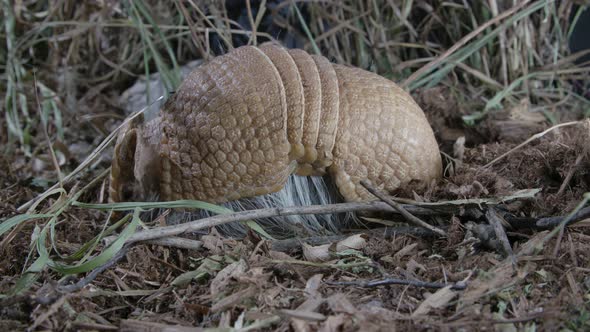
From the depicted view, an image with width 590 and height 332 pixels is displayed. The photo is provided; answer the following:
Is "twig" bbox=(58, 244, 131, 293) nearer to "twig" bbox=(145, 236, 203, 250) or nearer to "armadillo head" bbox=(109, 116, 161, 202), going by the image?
"twig" bbox=(145, 236, 203, 250)

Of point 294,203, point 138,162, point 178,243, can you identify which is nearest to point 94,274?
point 178,243

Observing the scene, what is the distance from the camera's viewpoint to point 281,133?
2.66m

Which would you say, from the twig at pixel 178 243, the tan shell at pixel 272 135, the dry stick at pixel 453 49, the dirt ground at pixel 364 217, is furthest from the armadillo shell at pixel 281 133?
the dry stick at pixel 453 49

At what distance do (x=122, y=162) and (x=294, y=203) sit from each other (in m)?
0.92

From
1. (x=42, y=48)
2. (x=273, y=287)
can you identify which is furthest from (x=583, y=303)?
(x=42, y=48)

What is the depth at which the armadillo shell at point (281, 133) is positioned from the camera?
2682 millimetres

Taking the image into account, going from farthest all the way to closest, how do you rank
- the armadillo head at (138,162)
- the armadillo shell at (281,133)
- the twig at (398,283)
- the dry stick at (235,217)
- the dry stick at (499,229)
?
1. the armadillo head at (138,162)
2. the armadillo shell at (281,133)
3. the dry stick at (235,217)
4. the dry stick at (499,229)
5. the twig at (398,283)

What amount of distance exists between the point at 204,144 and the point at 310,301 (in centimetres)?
116

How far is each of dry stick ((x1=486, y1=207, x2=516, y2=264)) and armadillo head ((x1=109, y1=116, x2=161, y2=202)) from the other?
1592 millimetres

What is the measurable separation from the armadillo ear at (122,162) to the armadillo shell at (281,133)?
8.0 inches

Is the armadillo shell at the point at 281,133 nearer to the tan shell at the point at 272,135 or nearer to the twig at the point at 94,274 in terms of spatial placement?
the tan shell at the point at 272,135

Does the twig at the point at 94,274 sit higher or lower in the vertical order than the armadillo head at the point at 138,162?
lower

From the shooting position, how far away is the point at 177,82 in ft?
12.9

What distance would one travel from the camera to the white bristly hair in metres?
2.86
